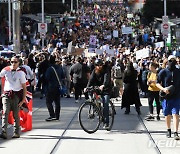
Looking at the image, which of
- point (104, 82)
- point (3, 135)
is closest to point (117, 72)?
point (104, 82)

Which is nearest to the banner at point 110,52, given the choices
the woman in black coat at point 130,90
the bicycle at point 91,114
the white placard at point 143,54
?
the white placard at point 143,54

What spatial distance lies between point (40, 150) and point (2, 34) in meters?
50.9

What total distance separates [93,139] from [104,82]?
181 centimetres

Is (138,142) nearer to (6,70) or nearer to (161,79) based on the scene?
(161,79)

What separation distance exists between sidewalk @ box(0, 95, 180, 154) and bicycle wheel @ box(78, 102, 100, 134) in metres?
0.16

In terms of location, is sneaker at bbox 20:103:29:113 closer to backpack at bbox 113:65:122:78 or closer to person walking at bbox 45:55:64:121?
person walking at bbox 45:55:64:121

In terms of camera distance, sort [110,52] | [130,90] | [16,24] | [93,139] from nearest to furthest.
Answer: [93,139]
[130,90]
[16,24]
[110,52]

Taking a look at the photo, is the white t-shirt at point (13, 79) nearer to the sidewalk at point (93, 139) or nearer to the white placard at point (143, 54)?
the sidewalk at point (93, 139)

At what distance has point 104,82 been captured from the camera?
1480 cm

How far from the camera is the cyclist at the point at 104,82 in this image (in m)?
14.7

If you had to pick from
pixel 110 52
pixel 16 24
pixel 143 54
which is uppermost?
pixel 16 24

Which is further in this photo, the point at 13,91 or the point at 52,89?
the point at 52,89

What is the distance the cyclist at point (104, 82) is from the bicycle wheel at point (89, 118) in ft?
1.05

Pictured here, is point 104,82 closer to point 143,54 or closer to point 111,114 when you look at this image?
point 111,114
